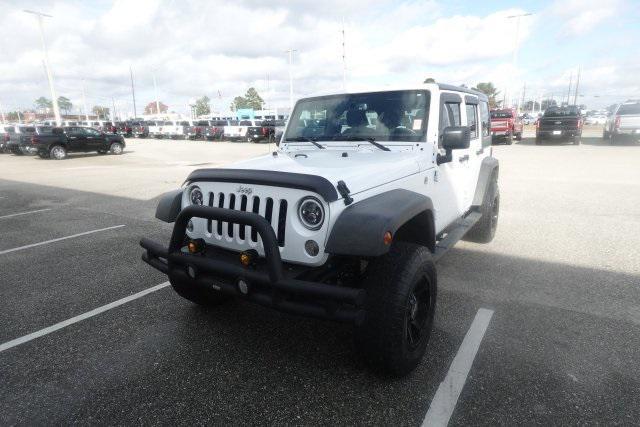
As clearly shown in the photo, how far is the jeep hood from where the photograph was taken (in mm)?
2824

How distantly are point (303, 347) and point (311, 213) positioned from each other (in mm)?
1207

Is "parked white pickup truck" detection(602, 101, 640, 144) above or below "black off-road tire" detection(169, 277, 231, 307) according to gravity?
above

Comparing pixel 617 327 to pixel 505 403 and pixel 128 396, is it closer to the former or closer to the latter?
pixel 505 403

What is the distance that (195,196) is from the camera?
320cm

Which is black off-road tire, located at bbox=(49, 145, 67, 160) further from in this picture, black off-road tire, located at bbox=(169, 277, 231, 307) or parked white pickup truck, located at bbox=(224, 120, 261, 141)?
black off-road tire, located at bbox=(169, 277, 231, 307)

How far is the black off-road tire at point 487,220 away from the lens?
5387 millimetres

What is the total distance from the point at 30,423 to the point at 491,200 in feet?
17.1

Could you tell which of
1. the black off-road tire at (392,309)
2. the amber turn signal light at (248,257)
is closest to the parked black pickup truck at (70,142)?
the amber turn signal light at (248,257)

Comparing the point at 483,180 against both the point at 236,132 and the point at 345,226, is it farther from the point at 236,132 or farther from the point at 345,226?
the point at 236,132

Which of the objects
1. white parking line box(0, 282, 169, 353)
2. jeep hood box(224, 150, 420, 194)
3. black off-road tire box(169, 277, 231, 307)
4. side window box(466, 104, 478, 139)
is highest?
side window box(466, 104, 478, 139)

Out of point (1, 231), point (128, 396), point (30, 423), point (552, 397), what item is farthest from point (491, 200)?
point (1, 231)

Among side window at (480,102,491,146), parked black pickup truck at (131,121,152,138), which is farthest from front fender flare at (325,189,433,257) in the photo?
parked black pickup truck at (131,121,152,138)

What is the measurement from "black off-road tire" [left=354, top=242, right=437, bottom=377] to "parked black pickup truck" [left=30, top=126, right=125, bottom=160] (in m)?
22.0

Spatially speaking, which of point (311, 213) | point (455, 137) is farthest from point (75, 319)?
point (455, 137)
